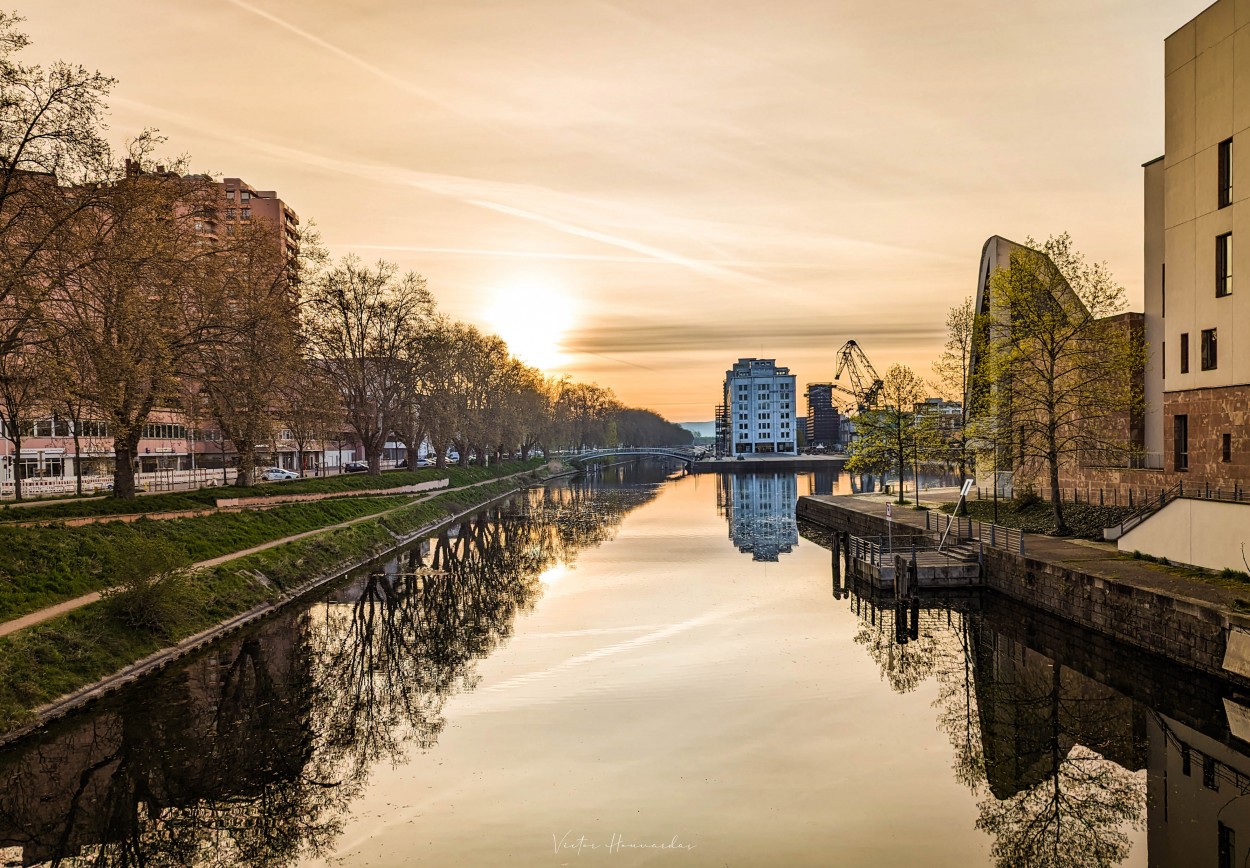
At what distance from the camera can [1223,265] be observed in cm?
3164

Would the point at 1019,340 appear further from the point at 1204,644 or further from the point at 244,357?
the point at 244,357

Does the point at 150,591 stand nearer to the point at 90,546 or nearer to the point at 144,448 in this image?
the point at 90,546

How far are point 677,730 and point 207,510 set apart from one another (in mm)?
28570

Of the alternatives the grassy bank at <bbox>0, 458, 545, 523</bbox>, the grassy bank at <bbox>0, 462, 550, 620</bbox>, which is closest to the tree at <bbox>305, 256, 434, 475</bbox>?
the grassy bank at <bbox>0, 458, 545, 523</bbox>

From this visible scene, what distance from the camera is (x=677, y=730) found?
20000mm

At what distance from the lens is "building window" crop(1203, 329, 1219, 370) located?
32.3 meters

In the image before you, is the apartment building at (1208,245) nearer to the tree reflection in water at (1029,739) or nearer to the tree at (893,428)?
the tree reflection in water at (1029,739)

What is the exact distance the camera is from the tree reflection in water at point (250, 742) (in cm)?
1509

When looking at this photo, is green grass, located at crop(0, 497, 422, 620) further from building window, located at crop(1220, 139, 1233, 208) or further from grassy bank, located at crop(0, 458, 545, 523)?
building window, located at crop(1220, 139, 1233, 208)

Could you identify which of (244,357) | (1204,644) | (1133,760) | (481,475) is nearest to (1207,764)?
(1133,760)

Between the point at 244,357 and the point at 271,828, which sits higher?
the point at 244,357

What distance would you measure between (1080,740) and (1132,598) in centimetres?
786

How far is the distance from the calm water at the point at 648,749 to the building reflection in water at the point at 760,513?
20.2 metres

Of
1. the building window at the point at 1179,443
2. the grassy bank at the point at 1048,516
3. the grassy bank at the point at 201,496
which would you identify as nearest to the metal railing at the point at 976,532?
the grassy bank at the point at 1048,516
